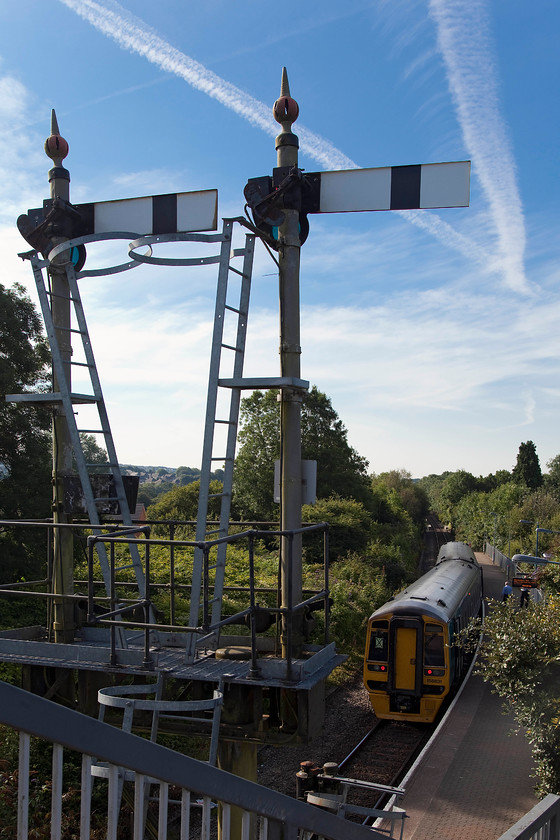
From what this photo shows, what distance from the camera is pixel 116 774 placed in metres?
1.91

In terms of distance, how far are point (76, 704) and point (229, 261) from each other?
4.10 metres

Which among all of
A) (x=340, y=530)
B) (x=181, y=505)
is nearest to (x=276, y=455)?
(x=181, y=505)

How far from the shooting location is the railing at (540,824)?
285 cm

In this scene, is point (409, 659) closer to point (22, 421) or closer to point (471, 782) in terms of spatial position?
point (471, 782)

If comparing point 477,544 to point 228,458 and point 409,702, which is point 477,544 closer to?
point 409,702

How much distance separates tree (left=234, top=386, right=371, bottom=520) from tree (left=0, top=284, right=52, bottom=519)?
19548 millimetres

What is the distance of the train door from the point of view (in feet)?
42.4

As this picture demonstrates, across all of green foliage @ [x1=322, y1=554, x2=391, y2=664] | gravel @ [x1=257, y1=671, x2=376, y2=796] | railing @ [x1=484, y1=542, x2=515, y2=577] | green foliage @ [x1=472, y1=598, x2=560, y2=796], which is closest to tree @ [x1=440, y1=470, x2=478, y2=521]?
railing @ [x1=484, y1=542, x2=515, y2=577]

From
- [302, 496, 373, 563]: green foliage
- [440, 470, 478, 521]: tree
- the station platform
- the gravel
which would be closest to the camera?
the station platform

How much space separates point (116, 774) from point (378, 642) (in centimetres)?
1209

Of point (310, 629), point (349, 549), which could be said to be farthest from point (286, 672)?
point (349, 549)

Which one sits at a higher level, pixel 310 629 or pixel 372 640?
pixel 310 629

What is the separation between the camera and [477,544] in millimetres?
64000

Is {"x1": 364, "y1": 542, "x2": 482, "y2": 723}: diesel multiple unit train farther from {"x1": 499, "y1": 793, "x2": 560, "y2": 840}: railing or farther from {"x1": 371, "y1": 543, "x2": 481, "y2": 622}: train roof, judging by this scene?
{"x1": 499, "y1": 793, "x2": 560, "y2": 840}: railing
